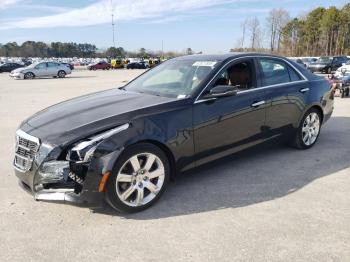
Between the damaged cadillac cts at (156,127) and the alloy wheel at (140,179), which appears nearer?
the damaged cadillac cts at (156,127)

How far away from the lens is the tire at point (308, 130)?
5677mm

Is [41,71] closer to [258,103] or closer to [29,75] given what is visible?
[29,75]

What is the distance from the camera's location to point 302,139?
→ 574 cm

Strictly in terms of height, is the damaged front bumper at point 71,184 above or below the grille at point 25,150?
below

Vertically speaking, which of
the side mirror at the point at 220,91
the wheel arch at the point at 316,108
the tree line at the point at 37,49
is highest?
the tree line at the point at 37,49

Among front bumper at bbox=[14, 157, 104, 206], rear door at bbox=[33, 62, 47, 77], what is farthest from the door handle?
rear door at bbox=[33, 62, 47, 77]

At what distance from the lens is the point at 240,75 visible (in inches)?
190

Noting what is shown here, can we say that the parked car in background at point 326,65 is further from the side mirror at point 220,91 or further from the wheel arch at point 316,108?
the side mirror at point 220,91

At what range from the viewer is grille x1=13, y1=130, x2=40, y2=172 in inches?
139

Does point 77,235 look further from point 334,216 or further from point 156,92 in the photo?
point 334,216

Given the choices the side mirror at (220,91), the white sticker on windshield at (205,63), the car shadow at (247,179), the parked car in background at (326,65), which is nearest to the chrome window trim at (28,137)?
the car shadow at (247,179)

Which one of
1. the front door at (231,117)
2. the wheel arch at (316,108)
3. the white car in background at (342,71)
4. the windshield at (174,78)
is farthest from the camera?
the white car in background at (342,71)

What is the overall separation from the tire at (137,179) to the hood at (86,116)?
37cm

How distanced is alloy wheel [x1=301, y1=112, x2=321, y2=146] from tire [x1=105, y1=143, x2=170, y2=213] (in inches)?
113
